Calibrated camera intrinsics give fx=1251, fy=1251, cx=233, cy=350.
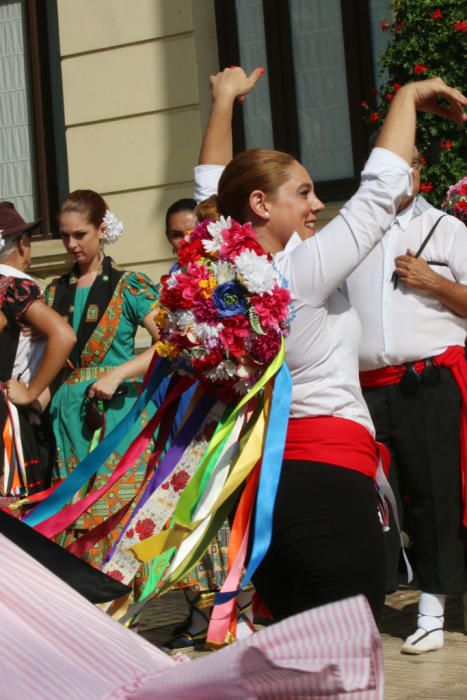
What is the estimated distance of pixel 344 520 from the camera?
299cm

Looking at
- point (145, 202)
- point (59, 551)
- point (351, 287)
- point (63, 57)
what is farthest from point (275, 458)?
point (63, 57)

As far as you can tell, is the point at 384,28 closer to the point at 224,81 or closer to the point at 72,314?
the point at 72,314

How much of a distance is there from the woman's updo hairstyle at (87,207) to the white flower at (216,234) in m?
3.09

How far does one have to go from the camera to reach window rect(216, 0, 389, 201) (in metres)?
9.48

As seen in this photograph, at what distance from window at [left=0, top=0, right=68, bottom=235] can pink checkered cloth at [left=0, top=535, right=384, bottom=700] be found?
8492 millimetres

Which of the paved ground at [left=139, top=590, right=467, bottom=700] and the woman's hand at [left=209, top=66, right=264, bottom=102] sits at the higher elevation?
the woman's hand at [left=209, top=66, right=264, bottom=102]

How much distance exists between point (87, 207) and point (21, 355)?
0.97m

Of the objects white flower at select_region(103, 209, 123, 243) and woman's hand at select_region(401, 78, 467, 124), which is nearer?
woman's hand at select_region(401, 78, 467, 124)

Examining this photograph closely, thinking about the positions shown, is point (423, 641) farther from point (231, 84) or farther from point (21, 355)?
point (231, 84)

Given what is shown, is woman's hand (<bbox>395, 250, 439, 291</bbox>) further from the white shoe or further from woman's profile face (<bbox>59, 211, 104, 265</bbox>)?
woman's profile face (<bbox>59, 211, 104, 265</bbox>)

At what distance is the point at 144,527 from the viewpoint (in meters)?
3.38

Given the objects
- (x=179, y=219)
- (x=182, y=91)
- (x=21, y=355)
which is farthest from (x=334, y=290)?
(x=182, y=91)

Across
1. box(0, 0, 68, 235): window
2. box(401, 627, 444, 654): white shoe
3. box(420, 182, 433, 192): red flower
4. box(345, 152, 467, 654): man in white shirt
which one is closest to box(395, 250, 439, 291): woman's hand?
box(345, 152, 467, 654): man in white shirt

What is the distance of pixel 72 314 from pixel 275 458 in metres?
3.21
